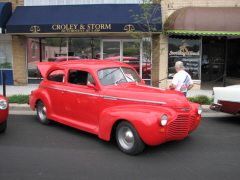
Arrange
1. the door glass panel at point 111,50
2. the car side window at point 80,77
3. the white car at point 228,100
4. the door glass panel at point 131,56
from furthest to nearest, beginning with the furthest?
the door glass panel at point 111,50 → the door glass panel at point 131,56 → the white car at point 228,100 → the car side window at point 80,77

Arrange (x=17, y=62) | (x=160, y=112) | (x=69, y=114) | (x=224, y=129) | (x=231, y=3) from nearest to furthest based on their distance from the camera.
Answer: (x=160, y=112), (x=69, y=114), (x=224, y=129), (x=231, y=3), (x=17, y=62)

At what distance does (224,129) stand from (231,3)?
28.6 feet

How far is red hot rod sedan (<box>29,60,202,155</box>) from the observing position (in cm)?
466

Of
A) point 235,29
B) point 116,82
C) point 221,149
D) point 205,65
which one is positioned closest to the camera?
point 221,149

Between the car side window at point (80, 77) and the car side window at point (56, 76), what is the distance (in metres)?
0.35

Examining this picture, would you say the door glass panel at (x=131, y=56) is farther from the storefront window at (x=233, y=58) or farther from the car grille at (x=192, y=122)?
the car grille at (x=192, y=122)

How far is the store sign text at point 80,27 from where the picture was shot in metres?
12.3

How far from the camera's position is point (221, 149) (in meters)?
5.29

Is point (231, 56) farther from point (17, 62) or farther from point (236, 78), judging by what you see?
point (17, 62)

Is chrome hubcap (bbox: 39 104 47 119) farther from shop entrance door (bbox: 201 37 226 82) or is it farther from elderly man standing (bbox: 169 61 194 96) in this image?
shop entrance door (bbox: 201 37 226 82)

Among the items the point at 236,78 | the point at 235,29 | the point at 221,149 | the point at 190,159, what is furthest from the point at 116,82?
the point at 236,78

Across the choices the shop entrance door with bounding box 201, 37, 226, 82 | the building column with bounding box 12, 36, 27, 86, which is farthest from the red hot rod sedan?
the shop entrance door with bounding box 201, 37, 226, 82

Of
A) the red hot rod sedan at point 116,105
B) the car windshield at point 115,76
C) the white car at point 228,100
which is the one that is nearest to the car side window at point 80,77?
→ the red hot rod sedan at point 116,105

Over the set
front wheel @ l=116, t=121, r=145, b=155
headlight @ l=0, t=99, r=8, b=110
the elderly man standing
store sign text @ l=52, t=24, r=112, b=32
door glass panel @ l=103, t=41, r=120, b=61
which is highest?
store sign text @ l=52, t=24, r=112, b=32
